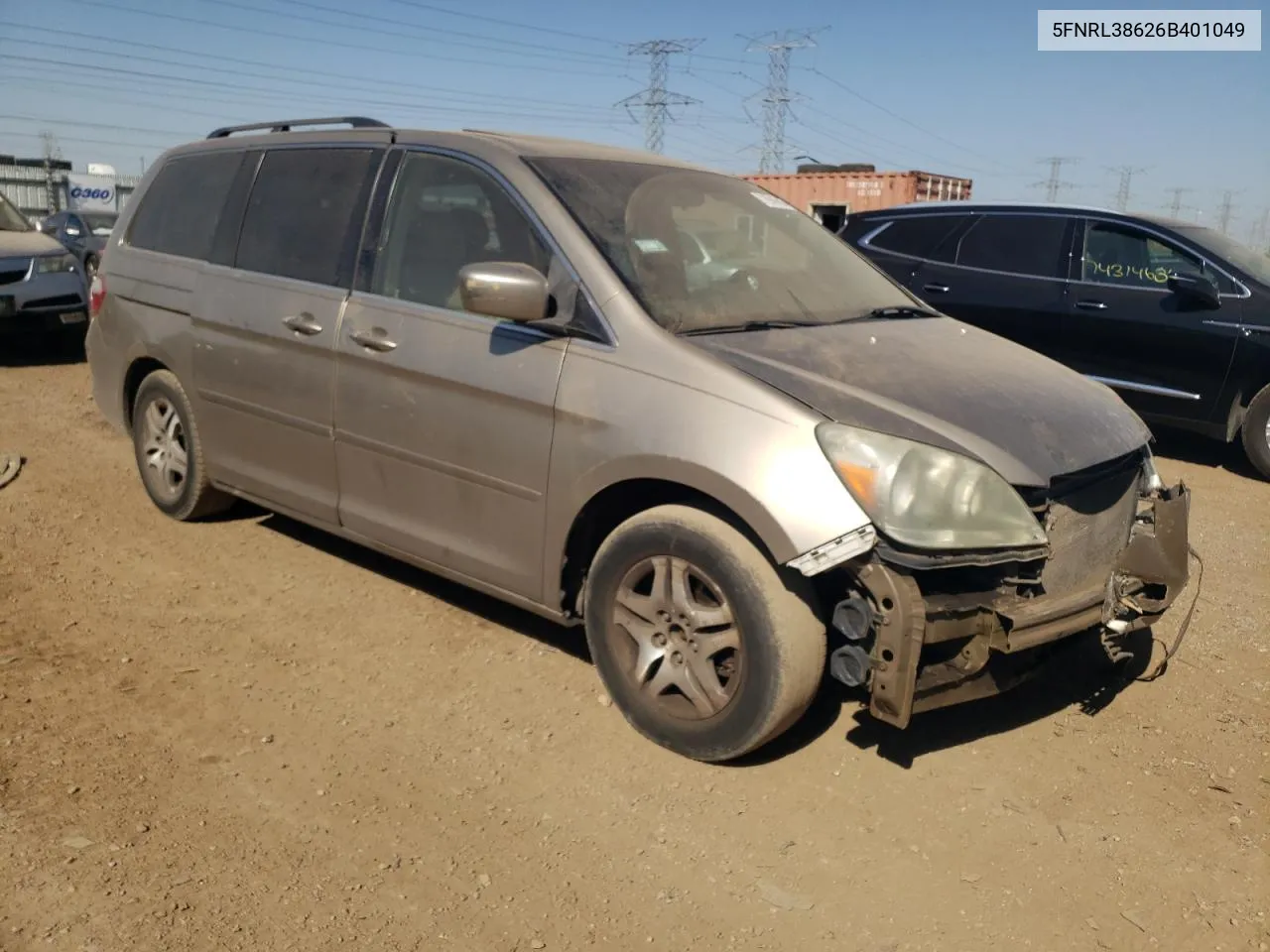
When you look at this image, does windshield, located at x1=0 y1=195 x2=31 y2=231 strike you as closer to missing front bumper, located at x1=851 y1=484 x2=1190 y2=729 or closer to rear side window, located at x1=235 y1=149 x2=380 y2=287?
rear side window, located at x1=235 y1=149 x2=380 y2=287

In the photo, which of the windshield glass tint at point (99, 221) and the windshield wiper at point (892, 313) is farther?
the windshield glass tint at point (99, 221)

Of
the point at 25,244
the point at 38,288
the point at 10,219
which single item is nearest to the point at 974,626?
the point at 38,288

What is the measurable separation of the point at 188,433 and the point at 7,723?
1.95 m

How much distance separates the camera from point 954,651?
10.1 feet

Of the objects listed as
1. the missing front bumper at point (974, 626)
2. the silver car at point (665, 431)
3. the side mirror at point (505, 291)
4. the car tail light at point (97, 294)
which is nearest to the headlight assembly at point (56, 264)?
the car tail light at point (97, 294)

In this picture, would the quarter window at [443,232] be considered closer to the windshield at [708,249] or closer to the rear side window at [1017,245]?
the windshield at [708,249]

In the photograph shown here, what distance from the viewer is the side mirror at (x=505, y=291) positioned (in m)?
3.44

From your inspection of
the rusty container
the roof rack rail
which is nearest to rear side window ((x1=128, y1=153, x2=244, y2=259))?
the roof rack rail

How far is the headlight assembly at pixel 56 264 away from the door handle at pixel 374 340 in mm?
8005

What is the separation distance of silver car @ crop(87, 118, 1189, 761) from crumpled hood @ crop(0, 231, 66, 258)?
6.79 m

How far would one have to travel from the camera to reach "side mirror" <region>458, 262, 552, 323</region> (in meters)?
3.44

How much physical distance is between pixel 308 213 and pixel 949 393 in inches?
108

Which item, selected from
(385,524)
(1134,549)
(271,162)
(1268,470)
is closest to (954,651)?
(1134,549)

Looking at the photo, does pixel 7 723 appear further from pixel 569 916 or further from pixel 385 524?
pixel 569 916
